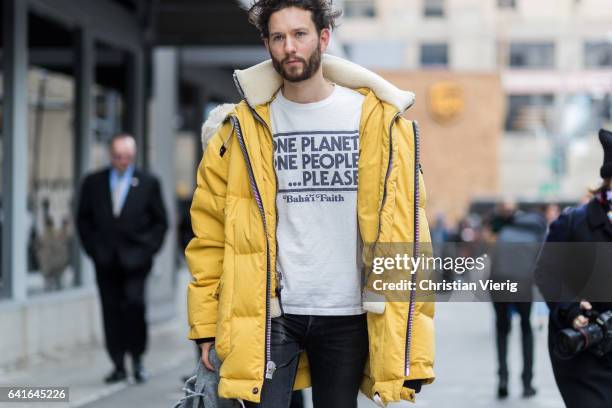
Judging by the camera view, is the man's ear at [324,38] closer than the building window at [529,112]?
Yes

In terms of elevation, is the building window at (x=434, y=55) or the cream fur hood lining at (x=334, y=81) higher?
the building window at (x=434, y=55)

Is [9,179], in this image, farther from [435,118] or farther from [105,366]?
[435,118]

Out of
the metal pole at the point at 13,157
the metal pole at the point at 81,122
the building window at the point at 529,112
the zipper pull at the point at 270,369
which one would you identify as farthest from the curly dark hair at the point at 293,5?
the building window at the point at 529,112

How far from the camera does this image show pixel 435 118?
53.3 meters

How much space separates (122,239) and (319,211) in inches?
204

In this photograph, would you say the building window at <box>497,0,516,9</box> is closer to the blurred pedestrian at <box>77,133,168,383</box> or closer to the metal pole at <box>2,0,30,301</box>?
the metal pole at <box>2,0,30,301</box>

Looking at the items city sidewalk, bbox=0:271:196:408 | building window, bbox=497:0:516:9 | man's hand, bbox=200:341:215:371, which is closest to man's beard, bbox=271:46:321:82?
man's hand, bbox=200:341:215:371

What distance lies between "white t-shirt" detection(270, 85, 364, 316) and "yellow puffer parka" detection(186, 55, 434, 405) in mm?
47

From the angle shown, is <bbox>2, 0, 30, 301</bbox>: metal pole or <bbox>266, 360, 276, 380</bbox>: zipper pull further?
<bbox>2, 0, 30, 301</bbox>: metal pole

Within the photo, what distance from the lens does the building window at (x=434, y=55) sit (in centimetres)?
6675

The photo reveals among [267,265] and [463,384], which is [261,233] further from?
[463,384]

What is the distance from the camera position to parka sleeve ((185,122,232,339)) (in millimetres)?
3617

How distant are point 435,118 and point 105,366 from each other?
4466cm

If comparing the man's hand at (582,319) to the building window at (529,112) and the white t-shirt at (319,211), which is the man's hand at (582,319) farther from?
the building window at (529,112)
